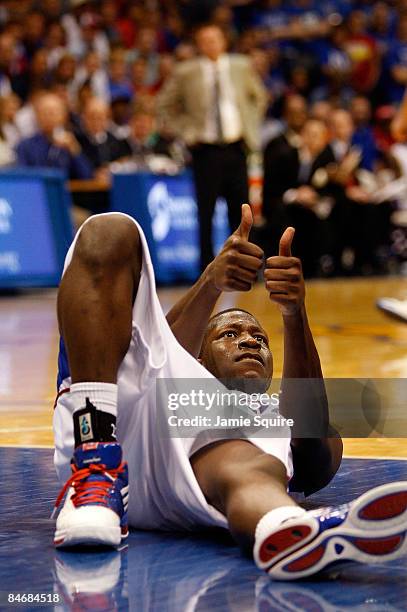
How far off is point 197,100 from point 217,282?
730cm

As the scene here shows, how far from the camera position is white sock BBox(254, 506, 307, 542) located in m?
2.11

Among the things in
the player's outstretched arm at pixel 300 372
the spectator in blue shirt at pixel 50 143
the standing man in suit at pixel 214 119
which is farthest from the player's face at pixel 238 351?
the spectator in blue shirt at pixel 50 143

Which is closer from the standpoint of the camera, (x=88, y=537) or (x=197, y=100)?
(x=88, y=537)

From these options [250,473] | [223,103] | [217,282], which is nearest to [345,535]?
[250,473]

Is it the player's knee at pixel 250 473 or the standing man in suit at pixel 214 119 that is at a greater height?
the player's knee at pixel 250 473

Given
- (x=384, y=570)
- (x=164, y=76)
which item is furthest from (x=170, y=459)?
(x=164, y=76)

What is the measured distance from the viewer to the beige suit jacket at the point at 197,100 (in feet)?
31.7

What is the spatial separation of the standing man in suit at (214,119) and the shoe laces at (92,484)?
746cm

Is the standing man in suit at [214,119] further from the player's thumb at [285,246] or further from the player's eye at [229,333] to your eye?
the player's thumb at [285,246]

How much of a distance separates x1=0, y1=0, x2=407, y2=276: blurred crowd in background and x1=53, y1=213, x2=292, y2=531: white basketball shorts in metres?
7.49

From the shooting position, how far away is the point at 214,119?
977 cm

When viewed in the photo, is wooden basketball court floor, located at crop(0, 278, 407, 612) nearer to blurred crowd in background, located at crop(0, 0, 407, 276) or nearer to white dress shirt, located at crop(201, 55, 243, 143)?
white dress shirt, located at crop(201, 55, 243, 143)

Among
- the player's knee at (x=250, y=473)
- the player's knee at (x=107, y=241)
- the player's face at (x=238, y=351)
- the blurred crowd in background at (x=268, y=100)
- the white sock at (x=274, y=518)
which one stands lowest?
the blurred crowd in background at (x=268, y=100)

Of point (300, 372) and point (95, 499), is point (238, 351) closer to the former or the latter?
point (300, 372)
